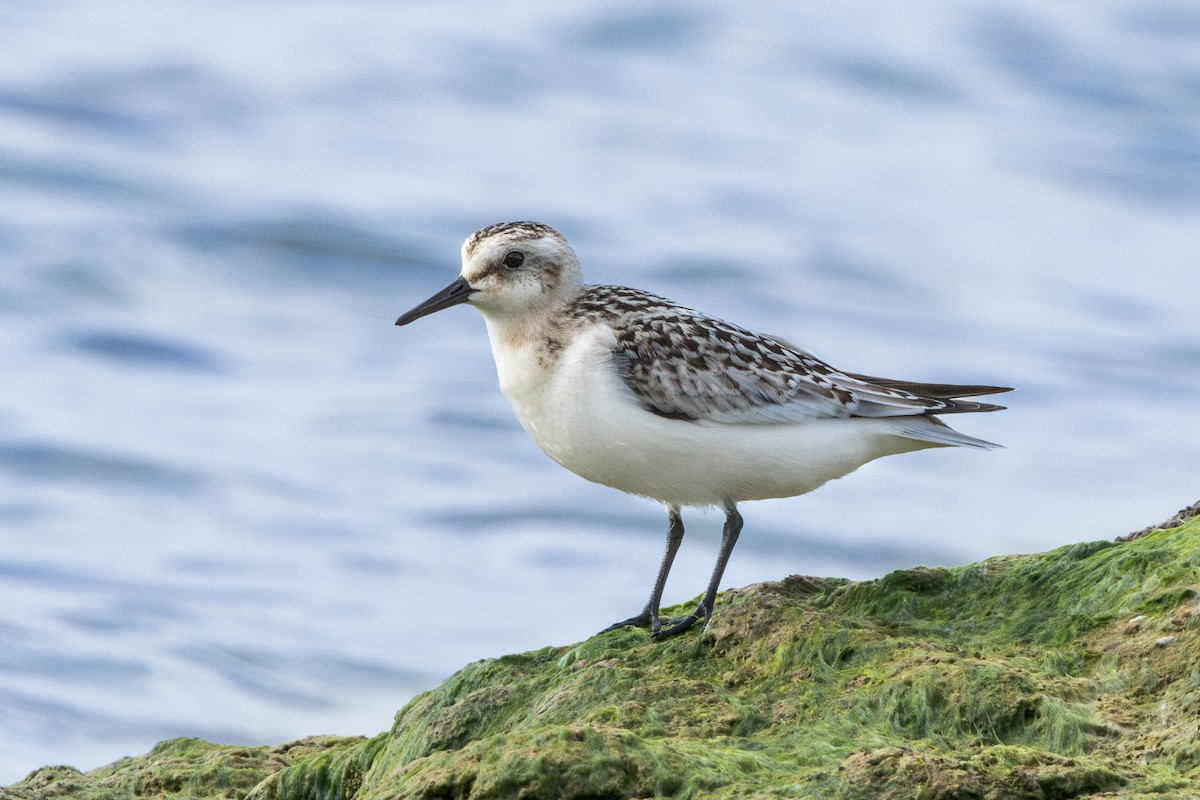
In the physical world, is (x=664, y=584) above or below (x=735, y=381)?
below

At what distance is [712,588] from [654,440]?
0.81 m

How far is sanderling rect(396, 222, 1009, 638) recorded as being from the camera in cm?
742

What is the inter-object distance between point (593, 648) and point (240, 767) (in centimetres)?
174

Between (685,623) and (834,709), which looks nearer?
(834,709)

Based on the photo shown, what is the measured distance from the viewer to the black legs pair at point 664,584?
7246 mm

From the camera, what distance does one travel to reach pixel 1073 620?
6340 millimetres

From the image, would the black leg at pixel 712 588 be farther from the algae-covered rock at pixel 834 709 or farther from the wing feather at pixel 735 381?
the wing feather at pixel 735 381

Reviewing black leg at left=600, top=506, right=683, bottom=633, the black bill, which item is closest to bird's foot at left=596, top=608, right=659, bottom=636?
black leg at left=600, top=506, right=683, bottom=633

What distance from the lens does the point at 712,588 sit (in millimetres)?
7523

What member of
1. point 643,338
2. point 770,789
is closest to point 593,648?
point 643,338

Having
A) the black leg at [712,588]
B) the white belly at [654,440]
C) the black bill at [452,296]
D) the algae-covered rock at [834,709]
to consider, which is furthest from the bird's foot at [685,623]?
the black bill at [452,296]

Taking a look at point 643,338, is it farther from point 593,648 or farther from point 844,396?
point 593,648

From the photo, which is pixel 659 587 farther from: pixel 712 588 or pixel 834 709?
pixel 834 709

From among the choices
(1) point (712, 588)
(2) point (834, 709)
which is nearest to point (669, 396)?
(1) point (712, 588)
